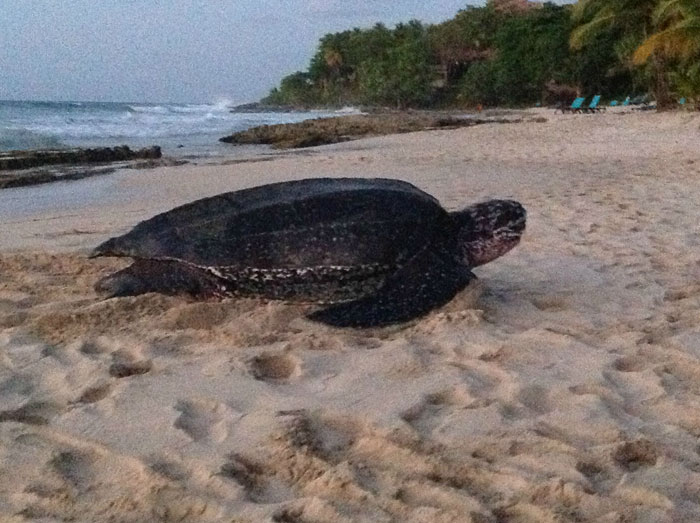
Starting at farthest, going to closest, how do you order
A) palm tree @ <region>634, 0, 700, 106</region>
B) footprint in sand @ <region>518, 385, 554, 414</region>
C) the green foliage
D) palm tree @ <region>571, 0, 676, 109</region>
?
the green foliage
palm tree @ <region>571, 0, 676, 109</region>
palm tree @ <region>634, 0, 700, 106</region>
footprint in sand @ <region>518, 385, 554, 414</region>

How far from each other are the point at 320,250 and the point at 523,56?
4683 centimetres

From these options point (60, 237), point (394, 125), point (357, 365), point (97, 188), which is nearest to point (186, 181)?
point (97, 188)

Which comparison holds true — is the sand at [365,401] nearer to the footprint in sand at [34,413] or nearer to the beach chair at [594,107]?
the footprint in sand at [34,413]

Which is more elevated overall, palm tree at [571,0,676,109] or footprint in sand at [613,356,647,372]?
palm tree at [571,0,676,109]

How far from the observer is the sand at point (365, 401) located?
1553 mm

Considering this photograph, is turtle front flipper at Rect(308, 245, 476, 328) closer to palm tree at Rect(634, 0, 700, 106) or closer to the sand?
the sand

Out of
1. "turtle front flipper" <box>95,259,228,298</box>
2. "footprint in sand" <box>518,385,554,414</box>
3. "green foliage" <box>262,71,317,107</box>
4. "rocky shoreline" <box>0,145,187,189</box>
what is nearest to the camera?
"footprint in sand" <box>518,385,554,414</box>

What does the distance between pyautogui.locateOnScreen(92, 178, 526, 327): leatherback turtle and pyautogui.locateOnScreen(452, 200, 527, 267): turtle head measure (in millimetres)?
Answer: 82

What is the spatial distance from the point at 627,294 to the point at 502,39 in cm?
4812

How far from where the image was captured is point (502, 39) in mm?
47969

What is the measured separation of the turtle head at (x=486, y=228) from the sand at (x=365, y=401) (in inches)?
7.3

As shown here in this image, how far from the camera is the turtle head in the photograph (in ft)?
9.96

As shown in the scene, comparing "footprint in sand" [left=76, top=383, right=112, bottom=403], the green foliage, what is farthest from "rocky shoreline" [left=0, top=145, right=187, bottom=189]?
the green foliage

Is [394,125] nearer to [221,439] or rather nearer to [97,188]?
[97,188]
